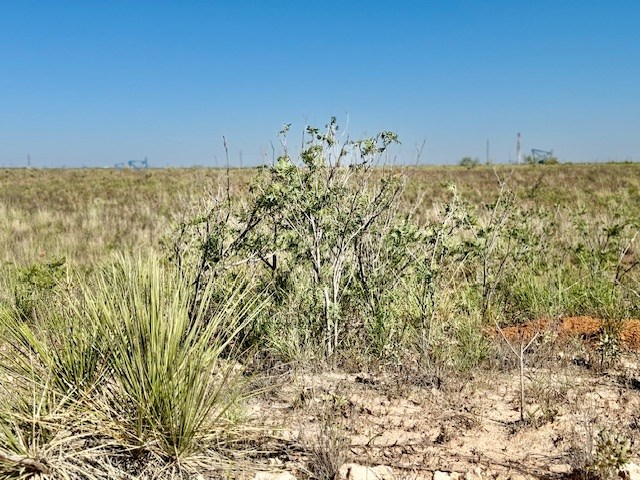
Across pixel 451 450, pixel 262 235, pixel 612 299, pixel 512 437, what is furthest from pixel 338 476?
pixel 612 299

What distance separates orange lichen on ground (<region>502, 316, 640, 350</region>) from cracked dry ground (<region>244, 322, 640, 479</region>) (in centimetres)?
34

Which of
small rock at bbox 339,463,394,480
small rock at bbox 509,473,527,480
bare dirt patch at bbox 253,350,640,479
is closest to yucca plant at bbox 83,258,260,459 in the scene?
bare dirt patch at bbox 253,350,640,479

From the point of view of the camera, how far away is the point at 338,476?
2.97 m

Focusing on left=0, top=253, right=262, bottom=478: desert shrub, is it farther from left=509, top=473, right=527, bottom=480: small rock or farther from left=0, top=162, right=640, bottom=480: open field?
left=509, top=473, right=527, bottom=480: small rock

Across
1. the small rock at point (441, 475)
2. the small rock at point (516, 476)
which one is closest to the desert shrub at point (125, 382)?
the small rock at point (441, 475)


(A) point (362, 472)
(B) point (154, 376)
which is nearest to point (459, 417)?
(A) point (362, 472)

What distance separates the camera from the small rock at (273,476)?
299 cm

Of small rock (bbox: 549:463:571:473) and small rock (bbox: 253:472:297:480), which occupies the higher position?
small rock (bbox: 549:463:571:473)

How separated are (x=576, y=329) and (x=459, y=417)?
6.51 feet

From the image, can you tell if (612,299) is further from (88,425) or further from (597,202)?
(597,202)

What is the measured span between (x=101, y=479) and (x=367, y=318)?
257cm

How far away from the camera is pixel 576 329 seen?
514cm

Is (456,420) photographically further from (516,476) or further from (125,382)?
(125,382)

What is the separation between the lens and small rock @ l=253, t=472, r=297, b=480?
9.80 ft
